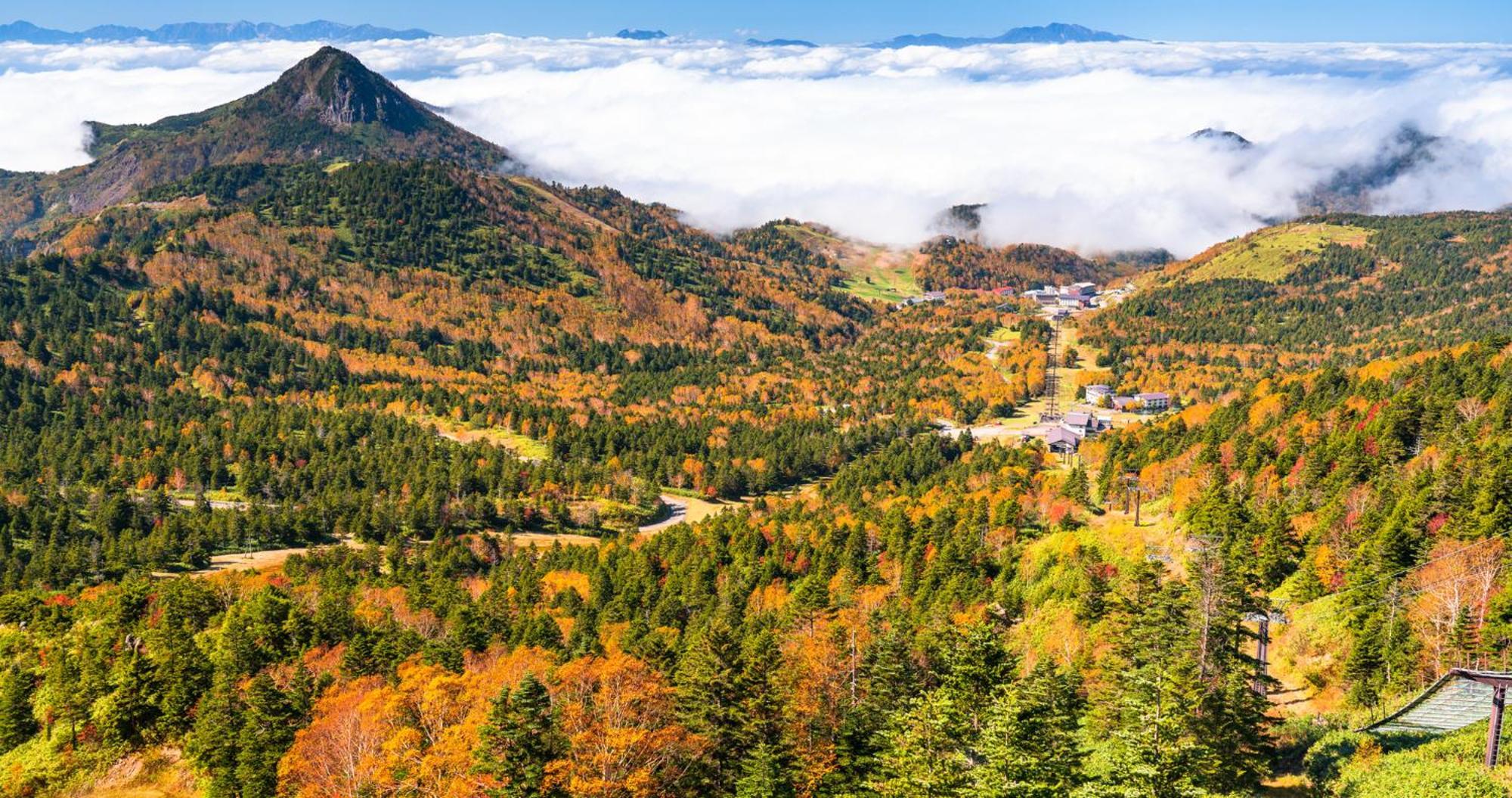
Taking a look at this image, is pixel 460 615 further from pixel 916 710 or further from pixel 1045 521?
pixel 1045 521

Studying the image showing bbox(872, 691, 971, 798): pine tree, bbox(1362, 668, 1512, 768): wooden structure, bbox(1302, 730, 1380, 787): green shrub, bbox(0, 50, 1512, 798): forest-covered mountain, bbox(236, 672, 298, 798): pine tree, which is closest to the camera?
bbox(1362, 668, 1512, 768): wooden structure

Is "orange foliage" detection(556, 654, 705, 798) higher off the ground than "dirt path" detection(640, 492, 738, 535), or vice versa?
"orange foliage" detection(556, 654, 705, 798)

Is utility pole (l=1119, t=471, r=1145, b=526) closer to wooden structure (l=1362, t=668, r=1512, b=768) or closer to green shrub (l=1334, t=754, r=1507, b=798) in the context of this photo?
wooden structure (l=1362, t=668, r=1512, b=768)

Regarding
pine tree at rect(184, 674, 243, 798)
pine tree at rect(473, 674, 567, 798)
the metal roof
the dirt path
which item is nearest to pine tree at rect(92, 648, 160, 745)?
pine tree at rect(184, 674, 243, 798)

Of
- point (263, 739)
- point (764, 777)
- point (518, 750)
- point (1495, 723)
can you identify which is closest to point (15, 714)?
point (263, 739)

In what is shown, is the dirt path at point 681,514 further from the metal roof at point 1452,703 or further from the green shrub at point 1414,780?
the green shrub at point 1414,780
